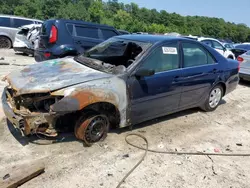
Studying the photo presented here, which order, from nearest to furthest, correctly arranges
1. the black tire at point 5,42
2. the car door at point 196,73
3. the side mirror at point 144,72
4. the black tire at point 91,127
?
1. the black tire at point 91,127
2. the side mirror at point 144,72
3. the car door at point 196,73
4. the black tire at point 5,42

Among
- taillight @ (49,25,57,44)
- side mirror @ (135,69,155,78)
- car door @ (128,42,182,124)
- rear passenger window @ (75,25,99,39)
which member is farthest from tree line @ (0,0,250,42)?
side mirror @ (135,69,155,78)

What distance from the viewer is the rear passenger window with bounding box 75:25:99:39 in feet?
25.8

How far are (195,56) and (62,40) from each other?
3.80 meters

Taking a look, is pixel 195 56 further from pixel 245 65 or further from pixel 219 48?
pixel 219 48

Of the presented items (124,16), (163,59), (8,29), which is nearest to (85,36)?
(163,59)

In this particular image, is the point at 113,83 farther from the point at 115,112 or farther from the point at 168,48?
the point at 168,48

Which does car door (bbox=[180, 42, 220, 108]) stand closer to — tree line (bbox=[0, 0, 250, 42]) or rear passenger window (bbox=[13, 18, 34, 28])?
rear passenger window (bbox=[13, 18, 34, 28])

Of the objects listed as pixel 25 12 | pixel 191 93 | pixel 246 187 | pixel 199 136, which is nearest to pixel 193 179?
pixel 246 187

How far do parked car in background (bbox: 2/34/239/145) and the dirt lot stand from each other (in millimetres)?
291

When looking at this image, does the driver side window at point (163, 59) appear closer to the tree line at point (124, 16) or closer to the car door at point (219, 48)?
the car door at point (219, 48)

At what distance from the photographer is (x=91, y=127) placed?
372cm

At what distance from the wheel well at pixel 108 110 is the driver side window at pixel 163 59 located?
2.67 feet

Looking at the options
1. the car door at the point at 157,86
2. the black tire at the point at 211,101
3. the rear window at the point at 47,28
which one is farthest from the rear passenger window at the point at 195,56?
the rear window at the point at 47,28

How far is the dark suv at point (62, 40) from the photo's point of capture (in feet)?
22.8
